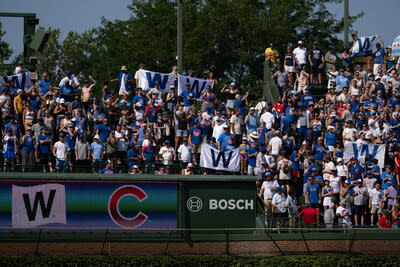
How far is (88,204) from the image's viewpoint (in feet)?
62.7

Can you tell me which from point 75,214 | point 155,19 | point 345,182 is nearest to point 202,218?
point 75,214

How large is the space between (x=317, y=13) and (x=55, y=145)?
112ft

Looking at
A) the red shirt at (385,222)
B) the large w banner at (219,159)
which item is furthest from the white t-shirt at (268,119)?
the red shirt at (385,222)

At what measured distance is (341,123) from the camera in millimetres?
26531

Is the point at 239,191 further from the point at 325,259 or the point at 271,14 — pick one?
the point at 271,14

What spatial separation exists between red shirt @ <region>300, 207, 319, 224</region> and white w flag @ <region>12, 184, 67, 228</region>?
691 cm

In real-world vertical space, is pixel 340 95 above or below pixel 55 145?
above

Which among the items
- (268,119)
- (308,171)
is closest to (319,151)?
(308,171)

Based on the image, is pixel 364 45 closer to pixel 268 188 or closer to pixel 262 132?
pixel 262 132

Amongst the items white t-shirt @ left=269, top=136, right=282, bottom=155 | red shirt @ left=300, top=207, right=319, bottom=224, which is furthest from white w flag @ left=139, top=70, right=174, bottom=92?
red shirt @ left=300, top=207, right=319, bottom=224

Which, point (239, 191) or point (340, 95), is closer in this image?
point (239, 191)

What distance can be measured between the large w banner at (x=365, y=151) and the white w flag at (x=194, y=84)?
619cm

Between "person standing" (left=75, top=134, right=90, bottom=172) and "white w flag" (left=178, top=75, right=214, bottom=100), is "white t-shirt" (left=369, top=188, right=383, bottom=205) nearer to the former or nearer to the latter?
"white w flag" (left=178, top=75, right=214, bottom=100)

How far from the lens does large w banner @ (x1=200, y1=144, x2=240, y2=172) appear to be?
22453 millimetres
